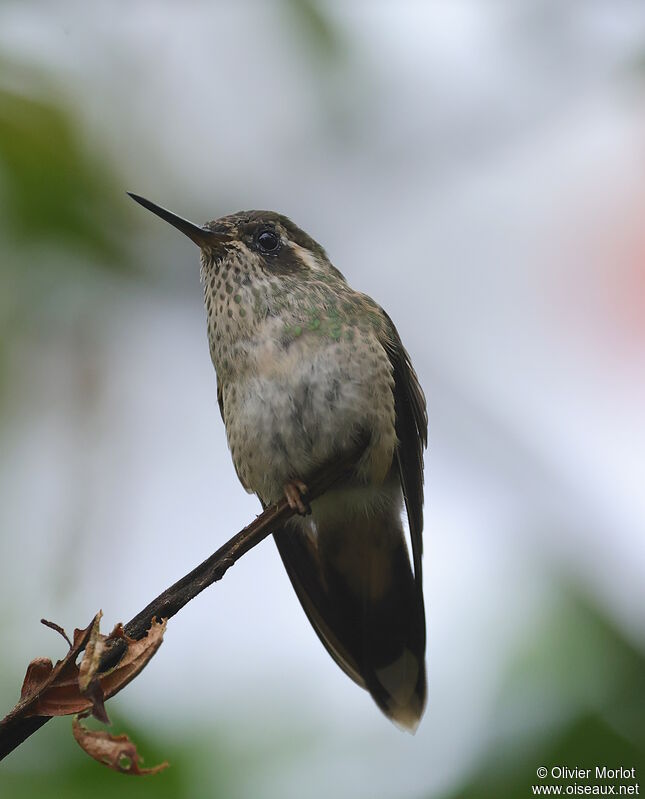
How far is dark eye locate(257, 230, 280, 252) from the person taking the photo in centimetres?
386

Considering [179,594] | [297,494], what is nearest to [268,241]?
[297,494]

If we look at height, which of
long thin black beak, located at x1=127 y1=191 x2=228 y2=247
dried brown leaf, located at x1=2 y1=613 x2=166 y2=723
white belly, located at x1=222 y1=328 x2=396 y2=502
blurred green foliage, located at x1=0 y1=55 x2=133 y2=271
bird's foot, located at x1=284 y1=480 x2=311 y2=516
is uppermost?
blurred green foliage, located at x1=0 y1=55 x2=133 y2=271

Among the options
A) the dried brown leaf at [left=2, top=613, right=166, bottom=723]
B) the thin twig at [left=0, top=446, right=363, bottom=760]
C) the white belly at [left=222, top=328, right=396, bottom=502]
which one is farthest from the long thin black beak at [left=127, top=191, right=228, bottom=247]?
the dried brown leaf at [left=2, top=613, right=166, bottom=723]

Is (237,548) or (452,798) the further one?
(452,798)

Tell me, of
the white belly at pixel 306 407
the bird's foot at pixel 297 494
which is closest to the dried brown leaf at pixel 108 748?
the bird's foot at pixel 297 494

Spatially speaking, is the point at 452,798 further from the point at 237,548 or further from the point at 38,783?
the point at 237,548

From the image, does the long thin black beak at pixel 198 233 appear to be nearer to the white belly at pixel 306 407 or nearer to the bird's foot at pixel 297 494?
the white belly at pixel 306 407

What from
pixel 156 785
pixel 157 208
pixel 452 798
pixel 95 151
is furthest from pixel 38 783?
pixel 95 151

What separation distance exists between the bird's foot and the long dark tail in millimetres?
637

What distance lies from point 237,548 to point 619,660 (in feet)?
5.54

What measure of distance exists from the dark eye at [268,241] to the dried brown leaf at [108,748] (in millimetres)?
2730

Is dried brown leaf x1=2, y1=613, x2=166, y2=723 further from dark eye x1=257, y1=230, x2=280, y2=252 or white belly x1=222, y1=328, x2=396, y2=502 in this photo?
dark eye x1=257, y1=230, x2=280, y2=252

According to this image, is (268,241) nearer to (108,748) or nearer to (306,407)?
(306,407)

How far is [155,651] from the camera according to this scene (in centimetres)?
138
